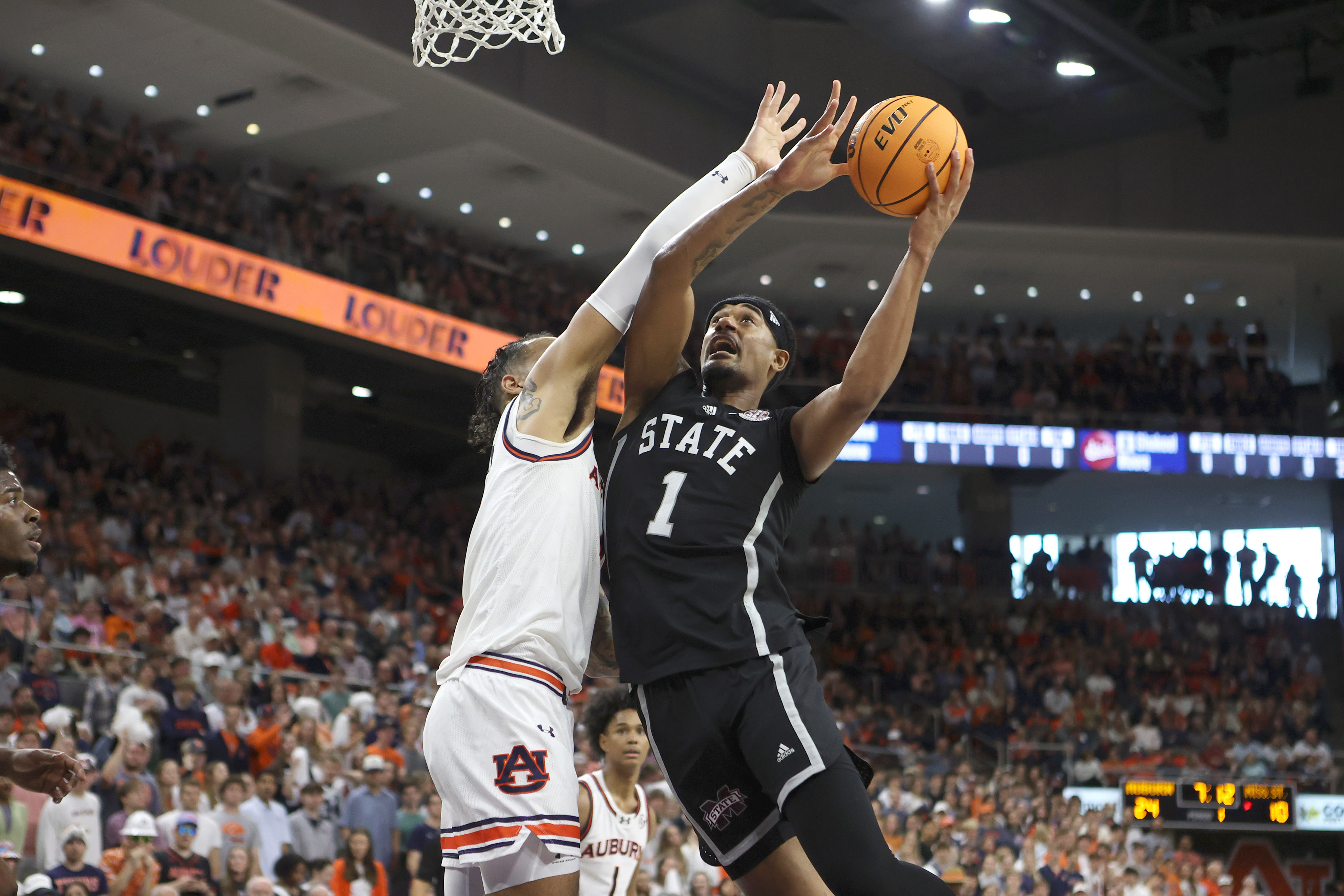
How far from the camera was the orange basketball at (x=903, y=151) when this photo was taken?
395cm

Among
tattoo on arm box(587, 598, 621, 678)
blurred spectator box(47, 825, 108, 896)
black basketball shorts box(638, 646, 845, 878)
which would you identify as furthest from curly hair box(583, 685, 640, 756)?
blurred spectator box(47, 825, 108, 896)

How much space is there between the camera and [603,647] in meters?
4.11

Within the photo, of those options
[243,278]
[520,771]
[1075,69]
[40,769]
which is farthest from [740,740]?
[1075,69]

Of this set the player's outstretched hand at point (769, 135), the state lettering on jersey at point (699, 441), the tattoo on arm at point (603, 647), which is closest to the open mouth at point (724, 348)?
the state lettering on jersey at point (699, 441)

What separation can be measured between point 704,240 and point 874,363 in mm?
572

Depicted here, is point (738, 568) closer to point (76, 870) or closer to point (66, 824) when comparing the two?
point (76, 870)

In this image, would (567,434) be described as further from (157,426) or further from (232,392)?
(157,426)

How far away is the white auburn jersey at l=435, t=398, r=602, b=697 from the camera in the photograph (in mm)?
3592

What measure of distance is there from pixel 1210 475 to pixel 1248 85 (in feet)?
21.0

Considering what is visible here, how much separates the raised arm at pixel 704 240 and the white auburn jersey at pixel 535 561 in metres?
0.33

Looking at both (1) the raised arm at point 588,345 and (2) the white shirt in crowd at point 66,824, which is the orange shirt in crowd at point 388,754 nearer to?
(2) the white shirt in crowd at point 66,824

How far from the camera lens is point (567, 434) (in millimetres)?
3770

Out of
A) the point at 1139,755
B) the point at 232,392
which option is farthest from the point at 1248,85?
the point at 232,392

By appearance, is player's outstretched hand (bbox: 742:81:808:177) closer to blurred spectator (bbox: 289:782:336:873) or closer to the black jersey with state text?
the black jersey with state text
